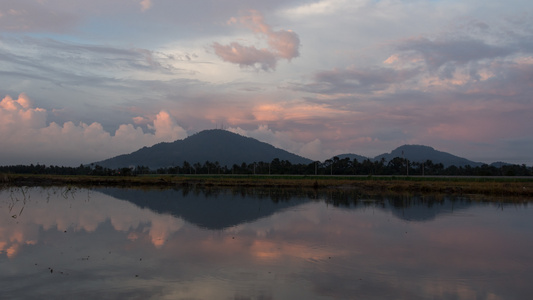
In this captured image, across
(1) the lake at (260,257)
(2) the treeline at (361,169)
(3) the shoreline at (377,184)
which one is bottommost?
(1) the lake at (260,257)

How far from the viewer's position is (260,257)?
11.5 metres

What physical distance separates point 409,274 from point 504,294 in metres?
2.18

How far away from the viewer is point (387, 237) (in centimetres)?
1533

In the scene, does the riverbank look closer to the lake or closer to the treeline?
the lake

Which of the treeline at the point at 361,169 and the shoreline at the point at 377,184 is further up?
the treeline at the point at 361,169

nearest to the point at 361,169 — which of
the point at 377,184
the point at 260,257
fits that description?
the point at 377,184

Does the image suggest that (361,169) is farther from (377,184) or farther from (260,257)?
(260,257)

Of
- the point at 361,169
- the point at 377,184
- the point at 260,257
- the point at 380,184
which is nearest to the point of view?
the point at 260,257

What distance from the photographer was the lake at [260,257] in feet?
27.7

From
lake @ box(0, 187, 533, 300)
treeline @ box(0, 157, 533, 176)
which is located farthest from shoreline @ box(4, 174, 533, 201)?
treeline @ box(0, 157, 533, 176)

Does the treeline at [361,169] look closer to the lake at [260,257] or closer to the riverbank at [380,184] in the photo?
the riverbank at [380,184]

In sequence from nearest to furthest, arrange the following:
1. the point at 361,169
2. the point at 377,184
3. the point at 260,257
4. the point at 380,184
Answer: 1. the point at 260,257
2. the point at 380,184
3. the point at 377,184
4. the point at 361,169

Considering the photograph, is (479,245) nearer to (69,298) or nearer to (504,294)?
(504,294)

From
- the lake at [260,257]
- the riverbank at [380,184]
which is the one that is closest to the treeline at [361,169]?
the riverbank at [380,184]
